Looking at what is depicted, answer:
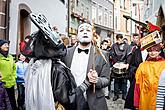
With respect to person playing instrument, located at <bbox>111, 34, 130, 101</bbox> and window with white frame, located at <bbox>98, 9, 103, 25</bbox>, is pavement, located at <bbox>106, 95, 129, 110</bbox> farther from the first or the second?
window with white frame, located at <bbox>98, 9, 103, 25</bbox>

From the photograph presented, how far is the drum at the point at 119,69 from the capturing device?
10.3 metres

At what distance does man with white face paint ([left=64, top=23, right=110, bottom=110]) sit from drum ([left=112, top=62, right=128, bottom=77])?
17.2 ft

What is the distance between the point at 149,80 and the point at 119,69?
4.79 meters

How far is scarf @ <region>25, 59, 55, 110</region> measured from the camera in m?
3.88

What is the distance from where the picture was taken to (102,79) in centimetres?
491

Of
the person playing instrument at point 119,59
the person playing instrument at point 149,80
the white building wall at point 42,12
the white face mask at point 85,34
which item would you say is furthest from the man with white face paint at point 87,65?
the white building wall at point 42,12

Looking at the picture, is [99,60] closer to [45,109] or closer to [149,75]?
[149,75]

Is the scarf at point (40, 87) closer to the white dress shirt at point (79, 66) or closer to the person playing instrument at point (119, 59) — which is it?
the white dress shirt at point (79, 66)

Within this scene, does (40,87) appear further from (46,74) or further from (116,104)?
(116,104)

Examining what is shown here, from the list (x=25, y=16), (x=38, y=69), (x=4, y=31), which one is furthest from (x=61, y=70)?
(x=25, y=16)

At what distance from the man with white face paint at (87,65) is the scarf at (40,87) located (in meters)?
0.97

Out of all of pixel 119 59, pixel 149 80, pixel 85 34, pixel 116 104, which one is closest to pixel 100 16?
pixel 119 59

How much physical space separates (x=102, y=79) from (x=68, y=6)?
1772cm

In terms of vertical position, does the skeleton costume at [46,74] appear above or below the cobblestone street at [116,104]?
above
